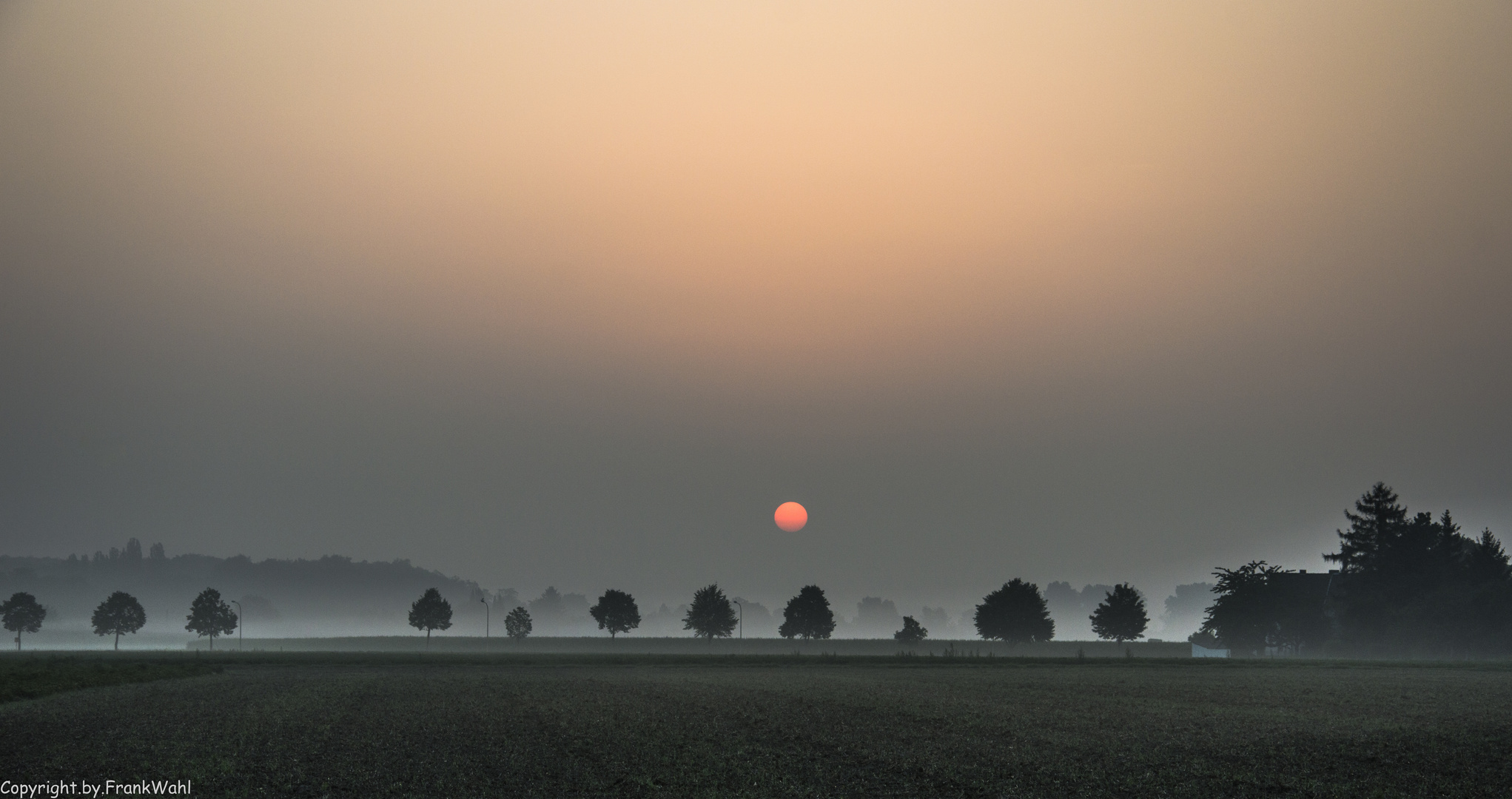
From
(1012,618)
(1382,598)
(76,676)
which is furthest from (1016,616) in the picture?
(76,676)

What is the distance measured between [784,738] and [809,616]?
166m

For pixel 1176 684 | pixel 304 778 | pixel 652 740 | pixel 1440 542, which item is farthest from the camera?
pixel 1440 542

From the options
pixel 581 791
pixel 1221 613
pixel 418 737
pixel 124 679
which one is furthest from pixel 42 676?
pixel 1221 613

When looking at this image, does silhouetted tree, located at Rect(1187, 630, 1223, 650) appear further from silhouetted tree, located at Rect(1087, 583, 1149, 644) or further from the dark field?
the dark field

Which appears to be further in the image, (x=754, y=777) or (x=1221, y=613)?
(x=1221, y=613)

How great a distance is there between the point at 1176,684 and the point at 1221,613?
80.9m

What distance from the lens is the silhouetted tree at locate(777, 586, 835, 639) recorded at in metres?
194

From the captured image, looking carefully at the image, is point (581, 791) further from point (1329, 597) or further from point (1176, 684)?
point (1329, 597)

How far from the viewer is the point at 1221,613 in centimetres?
12975

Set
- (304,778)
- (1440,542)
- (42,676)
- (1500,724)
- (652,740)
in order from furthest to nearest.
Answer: (1440,542) < (42,676) < (1500,724) < (652,740) < (304,778)

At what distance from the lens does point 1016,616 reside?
589 ft

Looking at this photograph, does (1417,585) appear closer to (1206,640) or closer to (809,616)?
(1206,640)

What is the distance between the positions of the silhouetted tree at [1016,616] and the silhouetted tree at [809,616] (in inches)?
1177

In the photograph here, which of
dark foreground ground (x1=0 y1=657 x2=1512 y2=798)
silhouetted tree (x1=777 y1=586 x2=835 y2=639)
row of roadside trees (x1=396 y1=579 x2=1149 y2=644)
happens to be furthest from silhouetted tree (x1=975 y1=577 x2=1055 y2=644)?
dark foreground ground (x1=0 y1=657 x2=1512 y2=798)
